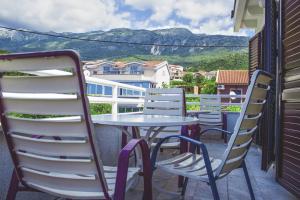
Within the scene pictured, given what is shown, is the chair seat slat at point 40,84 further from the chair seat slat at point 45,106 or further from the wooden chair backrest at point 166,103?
the wooden chair backrest at point 166,103

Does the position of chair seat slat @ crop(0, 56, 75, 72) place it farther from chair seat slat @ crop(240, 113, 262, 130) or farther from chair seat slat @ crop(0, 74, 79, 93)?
chair seat slat @ crop(240, 113, 262, 130)

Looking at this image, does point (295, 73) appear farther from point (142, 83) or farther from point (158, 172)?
point (142, 83)

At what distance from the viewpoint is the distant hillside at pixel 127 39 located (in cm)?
3899

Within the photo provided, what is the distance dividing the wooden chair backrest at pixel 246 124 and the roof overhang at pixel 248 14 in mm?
4098

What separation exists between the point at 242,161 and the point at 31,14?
50548 millimetres

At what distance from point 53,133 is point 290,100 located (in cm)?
179

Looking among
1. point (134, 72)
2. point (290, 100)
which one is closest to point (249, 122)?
point (290, 100)

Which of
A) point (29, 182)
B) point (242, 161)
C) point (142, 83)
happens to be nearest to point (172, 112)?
point (242, 161)

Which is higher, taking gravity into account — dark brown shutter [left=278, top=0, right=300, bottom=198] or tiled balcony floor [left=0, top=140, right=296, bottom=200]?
dark brown shutter [left=278, top=0, right=300, bottom=198]

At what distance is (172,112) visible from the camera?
3.23 metres

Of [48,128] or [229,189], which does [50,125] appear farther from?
[229,189]

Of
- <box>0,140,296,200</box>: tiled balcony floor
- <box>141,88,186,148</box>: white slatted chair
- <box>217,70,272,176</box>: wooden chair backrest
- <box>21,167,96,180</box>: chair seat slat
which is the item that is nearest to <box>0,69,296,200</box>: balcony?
<box>0,140,296,200</box>: tiled balcony floor

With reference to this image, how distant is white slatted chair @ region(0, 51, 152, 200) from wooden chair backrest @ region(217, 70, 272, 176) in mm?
594

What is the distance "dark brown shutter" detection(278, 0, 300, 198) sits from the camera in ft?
6.93
